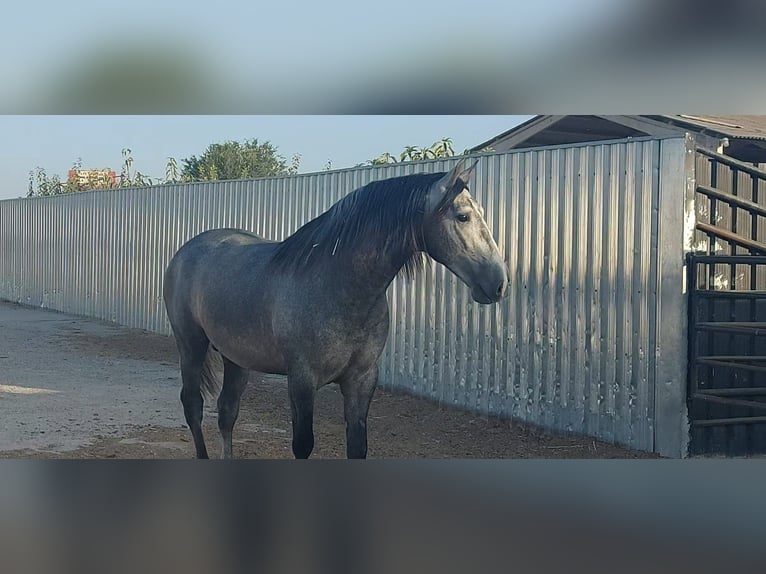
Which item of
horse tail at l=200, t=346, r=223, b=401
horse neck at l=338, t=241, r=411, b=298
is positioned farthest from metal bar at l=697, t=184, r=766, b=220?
horse tail at l=200, t=346, r=223, b=401

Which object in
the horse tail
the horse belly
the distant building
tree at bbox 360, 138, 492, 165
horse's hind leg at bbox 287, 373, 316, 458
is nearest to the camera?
horse's hind leg at bbox 287, 373, 316, 458

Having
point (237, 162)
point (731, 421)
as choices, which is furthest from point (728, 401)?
point (237, 162)

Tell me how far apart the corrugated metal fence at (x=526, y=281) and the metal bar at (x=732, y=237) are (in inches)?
9.9

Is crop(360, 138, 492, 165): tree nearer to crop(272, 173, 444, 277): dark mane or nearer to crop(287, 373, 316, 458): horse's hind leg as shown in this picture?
crop(272, 173, 444, 277): dark mane

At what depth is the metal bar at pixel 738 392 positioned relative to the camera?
15.6 feet

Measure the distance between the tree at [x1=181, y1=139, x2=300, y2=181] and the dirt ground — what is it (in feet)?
3.51

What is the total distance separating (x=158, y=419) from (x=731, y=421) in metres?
3.25

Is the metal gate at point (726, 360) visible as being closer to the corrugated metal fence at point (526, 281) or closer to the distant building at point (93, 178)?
the corrugated metal fence at point (526, 281)

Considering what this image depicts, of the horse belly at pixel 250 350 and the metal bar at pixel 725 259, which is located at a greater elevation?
the metal bar at pixel 725 259

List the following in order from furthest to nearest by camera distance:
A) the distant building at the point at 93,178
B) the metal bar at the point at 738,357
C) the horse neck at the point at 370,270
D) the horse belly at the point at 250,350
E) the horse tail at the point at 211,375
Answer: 1. the distant building at the point at 93,178
2. the horse tail at the point at 211,375
3. the metal bar at the point at 738,357
4. the horse belly at the point at 250,350
5. the horse neck at the point at 370,270

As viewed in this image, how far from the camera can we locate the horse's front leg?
4449 millimetres

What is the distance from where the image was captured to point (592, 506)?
16.1 feet

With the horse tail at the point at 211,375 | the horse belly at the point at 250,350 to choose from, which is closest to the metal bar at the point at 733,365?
the horse belly at the point at 250,350
